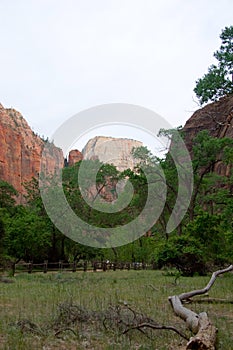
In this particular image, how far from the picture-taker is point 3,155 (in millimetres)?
74000

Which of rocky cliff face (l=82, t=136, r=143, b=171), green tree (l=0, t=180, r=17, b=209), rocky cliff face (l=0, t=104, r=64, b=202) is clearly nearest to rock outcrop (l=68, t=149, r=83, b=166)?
rocky cliff face (l=0, t=104, r=64, b=202)

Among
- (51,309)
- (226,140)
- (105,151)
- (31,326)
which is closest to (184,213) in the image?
(226,140)

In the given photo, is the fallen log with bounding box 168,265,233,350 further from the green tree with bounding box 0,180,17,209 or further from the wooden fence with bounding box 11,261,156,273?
the green tree with bounding box 0,180,17,209

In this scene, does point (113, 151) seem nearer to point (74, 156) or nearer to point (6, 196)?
point (6, 196)

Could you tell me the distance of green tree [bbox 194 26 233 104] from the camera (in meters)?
11.1

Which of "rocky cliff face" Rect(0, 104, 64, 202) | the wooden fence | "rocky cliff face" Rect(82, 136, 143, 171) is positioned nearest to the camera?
the wooden fence

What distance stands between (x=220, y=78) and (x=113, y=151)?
37.8 metres

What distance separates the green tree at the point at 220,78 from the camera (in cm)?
1107

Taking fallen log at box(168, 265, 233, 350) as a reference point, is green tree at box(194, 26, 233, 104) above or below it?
above

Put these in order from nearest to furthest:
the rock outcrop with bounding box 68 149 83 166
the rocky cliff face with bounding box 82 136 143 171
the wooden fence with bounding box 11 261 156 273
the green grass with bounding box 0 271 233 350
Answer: the green grass with bounding box 0 271 233 350
the wooden fence with bounding box 11 261 156 273
the rocky cliff face with bounding box 82 136 143 171
the rock outcrop with bounding box 68 149 83 166

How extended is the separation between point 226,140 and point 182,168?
422 centimetres

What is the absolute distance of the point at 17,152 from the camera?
78.2 meters

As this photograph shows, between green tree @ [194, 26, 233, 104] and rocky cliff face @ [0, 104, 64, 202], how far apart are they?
184 ft

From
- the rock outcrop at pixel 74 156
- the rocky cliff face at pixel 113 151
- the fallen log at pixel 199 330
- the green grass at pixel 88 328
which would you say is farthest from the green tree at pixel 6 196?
the rock outcrop at pixel 74 156
